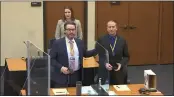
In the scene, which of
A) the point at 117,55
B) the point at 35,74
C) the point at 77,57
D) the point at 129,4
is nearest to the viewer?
the point at 35,74

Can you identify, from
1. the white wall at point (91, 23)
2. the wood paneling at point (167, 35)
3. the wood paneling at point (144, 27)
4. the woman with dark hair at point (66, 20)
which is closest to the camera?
the woman with dark hair at point (66, 20)

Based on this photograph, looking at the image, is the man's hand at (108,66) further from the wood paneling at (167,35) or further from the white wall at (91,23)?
the wood paneling at (167,35)

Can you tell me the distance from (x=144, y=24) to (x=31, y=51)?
470 centimetres

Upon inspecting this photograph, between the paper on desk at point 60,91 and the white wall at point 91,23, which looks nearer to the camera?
the paper on desk at point 60,91

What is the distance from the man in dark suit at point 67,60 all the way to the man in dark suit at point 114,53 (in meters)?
0.38

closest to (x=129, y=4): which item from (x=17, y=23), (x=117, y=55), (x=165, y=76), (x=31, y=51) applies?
(x=165, y=76)

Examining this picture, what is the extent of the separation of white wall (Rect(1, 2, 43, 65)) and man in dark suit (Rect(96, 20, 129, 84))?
2808mm

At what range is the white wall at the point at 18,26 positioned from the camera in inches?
294

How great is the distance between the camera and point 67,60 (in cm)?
461

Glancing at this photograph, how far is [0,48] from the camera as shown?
7.60 m

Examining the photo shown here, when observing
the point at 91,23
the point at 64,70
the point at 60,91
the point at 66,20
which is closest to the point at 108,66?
the point at 64,70

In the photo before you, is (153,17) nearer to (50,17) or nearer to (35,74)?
(50,17)

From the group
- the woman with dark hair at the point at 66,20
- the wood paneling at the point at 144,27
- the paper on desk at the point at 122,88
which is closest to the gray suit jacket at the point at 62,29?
the woman with dark hair at the point at 66,20

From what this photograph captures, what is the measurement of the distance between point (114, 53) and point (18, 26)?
3.07m
